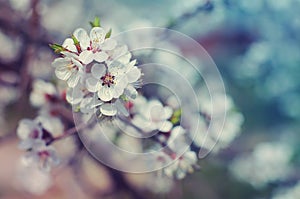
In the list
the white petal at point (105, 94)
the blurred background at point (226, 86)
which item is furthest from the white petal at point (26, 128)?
the white petal at point (105, 94)

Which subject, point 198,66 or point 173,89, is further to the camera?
point 198,66

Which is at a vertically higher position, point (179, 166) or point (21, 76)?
point (21, 76)

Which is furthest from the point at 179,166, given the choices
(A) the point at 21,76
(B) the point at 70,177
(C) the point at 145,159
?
(A) the point at 21,76

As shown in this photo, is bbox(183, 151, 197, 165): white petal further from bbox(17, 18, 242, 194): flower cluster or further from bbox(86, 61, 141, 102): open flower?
bbox(86, 61, 141, 102): open flower

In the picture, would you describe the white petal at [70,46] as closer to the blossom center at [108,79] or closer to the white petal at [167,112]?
the blossom center at [108,79]

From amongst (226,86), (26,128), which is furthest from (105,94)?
(226,86)

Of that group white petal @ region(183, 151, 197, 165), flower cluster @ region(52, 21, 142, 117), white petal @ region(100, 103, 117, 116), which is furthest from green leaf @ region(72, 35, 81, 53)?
white petal @ region(183, 151, 197, 165)

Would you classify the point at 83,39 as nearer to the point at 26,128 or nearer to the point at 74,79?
the point at 74,79

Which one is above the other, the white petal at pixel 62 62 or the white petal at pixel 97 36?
the white petal at pixel 97 36

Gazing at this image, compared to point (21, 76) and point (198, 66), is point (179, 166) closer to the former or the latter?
point (198, 66)
